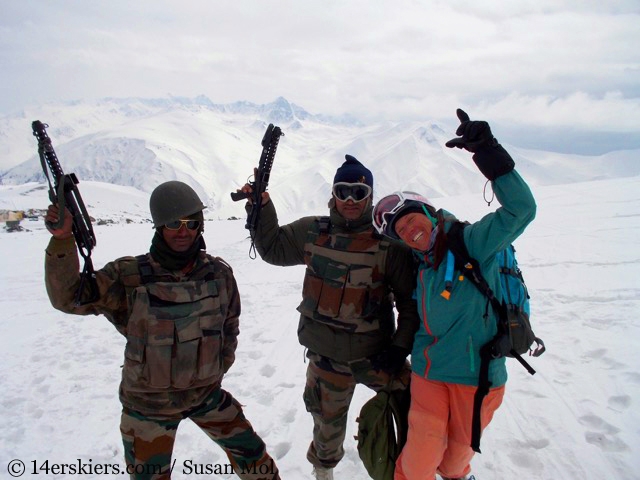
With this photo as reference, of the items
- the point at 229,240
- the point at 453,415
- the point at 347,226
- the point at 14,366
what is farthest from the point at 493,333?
the point at 229,240

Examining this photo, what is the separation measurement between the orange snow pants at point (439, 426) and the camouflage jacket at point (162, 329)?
1.66 meters

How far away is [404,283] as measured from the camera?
11.6 ft

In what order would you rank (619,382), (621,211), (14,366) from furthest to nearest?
(621,211) → (14,366) → (619,382)

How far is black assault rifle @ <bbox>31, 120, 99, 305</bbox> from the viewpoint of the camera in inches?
113

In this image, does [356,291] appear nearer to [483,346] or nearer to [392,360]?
[392,360]

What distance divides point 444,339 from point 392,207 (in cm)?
109

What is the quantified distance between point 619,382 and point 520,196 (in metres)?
3.91

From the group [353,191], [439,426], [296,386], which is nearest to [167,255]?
[353,191]

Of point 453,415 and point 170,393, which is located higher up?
point 453,415

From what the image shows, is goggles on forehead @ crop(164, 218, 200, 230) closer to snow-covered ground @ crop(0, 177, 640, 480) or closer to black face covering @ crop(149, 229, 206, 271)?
black face covering @ crop(149, 229, 206, 271)

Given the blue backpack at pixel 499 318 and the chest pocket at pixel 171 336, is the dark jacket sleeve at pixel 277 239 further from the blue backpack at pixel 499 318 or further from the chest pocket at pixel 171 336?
the blue backpack at pixel 499 318

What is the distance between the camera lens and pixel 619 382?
16.3 feet

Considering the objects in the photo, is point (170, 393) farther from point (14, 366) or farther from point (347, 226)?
point (14, 366)

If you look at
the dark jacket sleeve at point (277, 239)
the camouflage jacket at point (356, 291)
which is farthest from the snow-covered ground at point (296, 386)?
the dark jacket sleeve at point (277, 239)
